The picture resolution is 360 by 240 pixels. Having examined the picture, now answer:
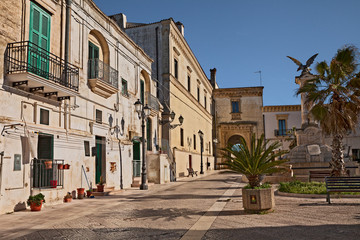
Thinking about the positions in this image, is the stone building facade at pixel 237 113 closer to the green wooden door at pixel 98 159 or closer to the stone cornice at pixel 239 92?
the stone cornice at pixel 239 92

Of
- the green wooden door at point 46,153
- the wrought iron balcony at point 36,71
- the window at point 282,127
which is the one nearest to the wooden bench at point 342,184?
the green wooden door at point 46,153

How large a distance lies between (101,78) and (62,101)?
3136mm

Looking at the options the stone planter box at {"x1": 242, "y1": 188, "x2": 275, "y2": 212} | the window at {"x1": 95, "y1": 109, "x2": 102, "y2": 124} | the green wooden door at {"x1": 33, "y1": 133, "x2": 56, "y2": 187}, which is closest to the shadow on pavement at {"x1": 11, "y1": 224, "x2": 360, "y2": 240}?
the stone planter box at {"x1": 242, "y1": 188, "x2": 275, "y2": 212}

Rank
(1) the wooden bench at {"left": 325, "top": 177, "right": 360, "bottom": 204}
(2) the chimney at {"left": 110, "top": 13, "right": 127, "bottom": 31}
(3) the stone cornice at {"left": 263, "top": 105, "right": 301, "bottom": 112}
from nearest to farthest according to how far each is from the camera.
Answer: (1) the wooden bench at {"left": 325, "top": 177, "right": 360, "bottom": 204} → (2) the chimney at {"left": 110, "top": 13, "right": 127, "bottom": 31} → (3) the stone cornice at {"left": 263, "top": 105, "right": 301, "bottom": 112}

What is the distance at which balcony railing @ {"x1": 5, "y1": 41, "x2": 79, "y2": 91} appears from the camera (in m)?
9.64

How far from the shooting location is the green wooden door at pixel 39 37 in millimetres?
10617

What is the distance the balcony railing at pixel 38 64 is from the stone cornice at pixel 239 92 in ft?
115

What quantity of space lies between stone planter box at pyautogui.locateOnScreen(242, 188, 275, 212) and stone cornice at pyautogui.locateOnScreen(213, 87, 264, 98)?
39.1 metres

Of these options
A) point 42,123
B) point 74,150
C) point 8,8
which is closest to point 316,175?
point 74,150

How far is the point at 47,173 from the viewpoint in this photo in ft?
36.8

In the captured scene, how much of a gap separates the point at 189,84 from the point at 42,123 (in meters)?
23.4

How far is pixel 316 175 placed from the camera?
13.7 m

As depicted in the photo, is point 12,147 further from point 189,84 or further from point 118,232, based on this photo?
point 189,84

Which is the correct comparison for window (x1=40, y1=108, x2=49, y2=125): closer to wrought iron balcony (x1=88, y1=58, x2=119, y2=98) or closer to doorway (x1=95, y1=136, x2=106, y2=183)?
wrought iron balcony (x1=88, y1=58, x2=119, y2=98)
